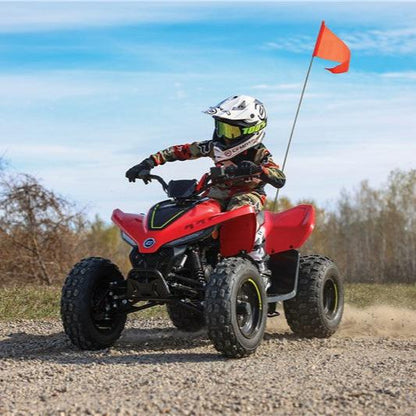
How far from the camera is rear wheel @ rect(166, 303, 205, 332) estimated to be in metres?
9.37

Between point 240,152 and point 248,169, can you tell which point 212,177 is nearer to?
point 248,169

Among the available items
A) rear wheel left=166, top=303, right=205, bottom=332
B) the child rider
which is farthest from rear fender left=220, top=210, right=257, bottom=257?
rear wheel left=166, top=303, right=205, bottom=332

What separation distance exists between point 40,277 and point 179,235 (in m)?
11.3

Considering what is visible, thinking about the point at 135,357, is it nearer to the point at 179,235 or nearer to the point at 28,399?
the point at 179,235

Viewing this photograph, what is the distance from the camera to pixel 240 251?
8.12 m

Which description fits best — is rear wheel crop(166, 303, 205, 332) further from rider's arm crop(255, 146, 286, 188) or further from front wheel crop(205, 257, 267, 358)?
rider's arm crop(255, 146, 286, 188)

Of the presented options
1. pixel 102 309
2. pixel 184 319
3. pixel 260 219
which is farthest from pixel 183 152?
pixel 102 309

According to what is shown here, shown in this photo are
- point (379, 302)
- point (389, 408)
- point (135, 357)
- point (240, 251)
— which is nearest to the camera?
point (389, 408)

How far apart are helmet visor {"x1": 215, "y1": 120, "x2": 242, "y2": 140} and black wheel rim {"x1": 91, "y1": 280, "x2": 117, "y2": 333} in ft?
6.63

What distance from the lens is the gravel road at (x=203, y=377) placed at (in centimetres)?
525

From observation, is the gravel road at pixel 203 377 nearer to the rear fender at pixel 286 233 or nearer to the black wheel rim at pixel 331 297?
the black wheel rim at pixel 331 297

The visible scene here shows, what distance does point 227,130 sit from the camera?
336 inches

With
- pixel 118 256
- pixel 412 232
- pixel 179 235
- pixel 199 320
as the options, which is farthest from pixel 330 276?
pixel 412 232

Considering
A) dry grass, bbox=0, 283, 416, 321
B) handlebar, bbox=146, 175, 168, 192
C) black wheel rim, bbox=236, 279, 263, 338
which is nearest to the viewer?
black wheel rim, bbox=236, 279, 263, 338
